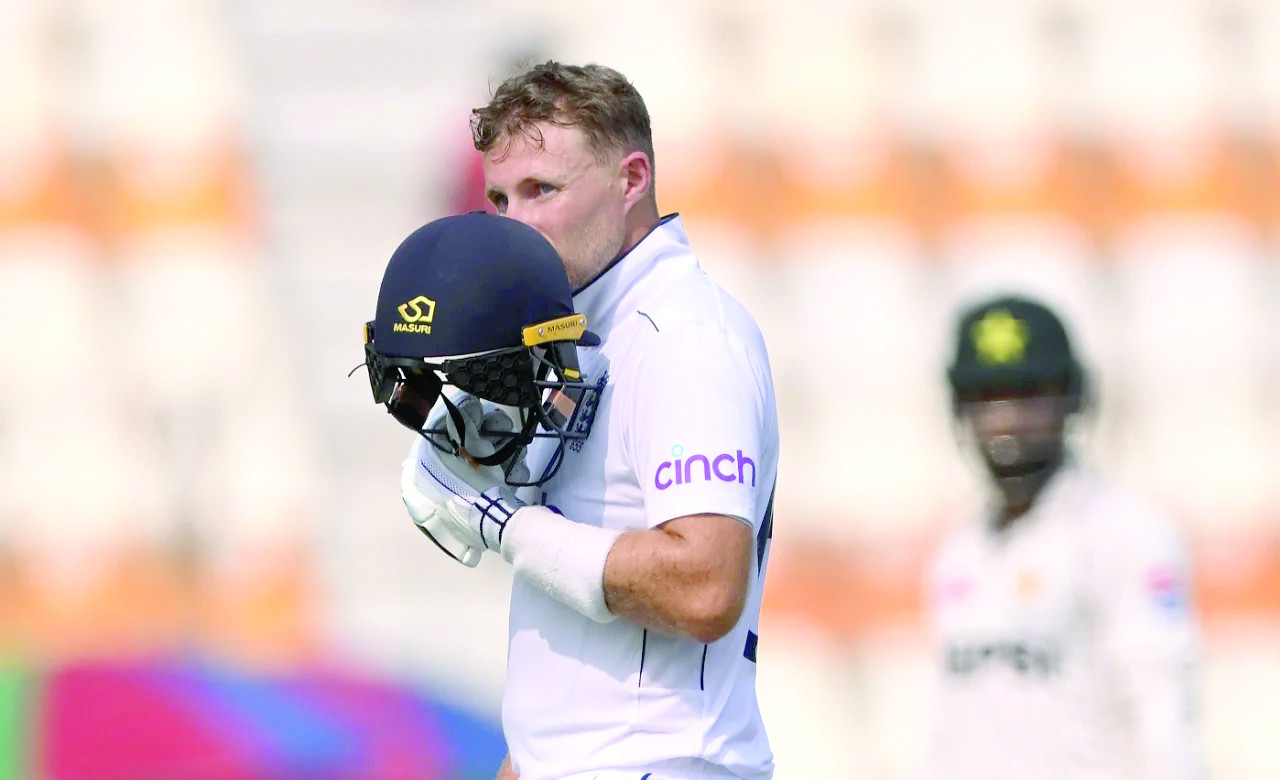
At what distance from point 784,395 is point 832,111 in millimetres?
1464

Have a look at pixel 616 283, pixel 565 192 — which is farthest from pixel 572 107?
pixel 616 283

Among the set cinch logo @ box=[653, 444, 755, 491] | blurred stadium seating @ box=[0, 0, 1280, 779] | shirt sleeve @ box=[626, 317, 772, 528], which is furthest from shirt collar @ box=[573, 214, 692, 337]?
blurred stadium seating @ box=[0, 0, 1280, 779]

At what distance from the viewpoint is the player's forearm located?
1826 mm

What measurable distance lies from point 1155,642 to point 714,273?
4.93 metres

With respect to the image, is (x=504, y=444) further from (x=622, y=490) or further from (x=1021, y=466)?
(x=1021, y=466)

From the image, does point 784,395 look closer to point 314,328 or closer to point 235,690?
point 314,328

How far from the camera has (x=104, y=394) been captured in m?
7.21

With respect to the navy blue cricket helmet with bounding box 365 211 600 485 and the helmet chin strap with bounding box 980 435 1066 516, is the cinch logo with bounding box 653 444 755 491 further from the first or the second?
the helmet chin strap with bounding box 980 435 1066 516

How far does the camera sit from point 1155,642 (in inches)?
102

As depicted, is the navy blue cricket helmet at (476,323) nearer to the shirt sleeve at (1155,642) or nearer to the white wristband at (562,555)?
the white wristband at (562,555)

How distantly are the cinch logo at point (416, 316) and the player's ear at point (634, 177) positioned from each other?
38 centimetres

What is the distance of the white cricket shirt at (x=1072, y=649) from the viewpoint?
2.57 metres

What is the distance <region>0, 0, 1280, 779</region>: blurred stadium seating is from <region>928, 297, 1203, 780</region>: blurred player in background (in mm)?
3677

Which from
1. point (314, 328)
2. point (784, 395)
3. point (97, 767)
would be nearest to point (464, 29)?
point (314, 328)
